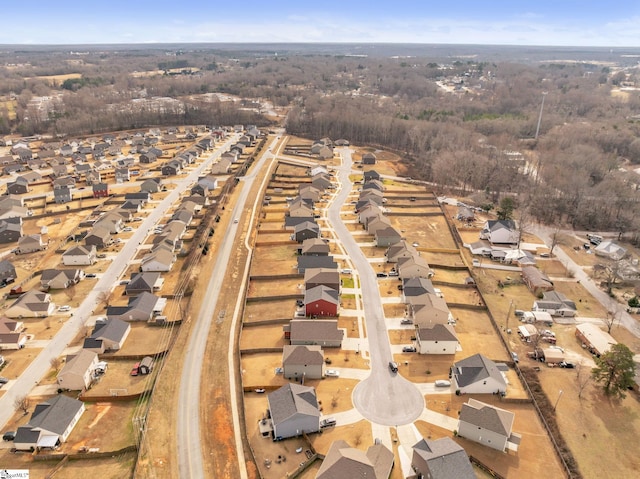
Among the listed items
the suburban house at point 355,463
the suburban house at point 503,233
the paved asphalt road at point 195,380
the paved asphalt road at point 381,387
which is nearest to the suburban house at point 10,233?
the paved asphalt road at point 195,380

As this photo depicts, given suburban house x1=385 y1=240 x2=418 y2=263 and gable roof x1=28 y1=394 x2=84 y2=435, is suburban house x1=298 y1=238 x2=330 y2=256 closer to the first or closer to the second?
suburban house x1=385 y1=240 x2=418 y2=263

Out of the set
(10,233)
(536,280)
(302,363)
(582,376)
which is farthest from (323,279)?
(10,233)

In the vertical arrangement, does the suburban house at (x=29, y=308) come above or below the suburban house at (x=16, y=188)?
below

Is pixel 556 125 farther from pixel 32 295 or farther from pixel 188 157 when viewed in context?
pixel 32 295

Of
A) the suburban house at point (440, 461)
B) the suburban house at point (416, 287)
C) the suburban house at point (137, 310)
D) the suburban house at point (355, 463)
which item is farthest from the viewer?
the suburban house at point (416, 287)

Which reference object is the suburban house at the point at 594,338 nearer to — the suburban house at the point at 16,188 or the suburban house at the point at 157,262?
the suburban house at the point at 157,262

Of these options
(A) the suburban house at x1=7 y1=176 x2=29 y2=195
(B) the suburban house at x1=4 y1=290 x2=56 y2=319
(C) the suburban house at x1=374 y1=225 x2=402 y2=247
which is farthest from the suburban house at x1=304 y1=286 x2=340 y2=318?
Answer: (A) the suburban house at x1=7 y1=176 x2=29 y2=195

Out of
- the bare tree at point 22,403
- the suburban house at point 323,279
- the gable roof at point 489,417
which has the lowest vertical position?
the bare tree at point 22,403

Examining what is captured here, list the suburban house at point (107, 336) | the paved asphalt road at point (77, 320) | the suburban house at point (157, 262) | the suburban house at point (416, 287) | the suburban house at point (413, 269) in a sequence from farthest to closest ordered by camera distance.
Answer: the suburban house at point (157, 262) < the suburban house at point (413, 269) < the suburban house at point (416, 287) < the suburban house at point (107, 336) < the paved asphalt road at point (77, 320)
